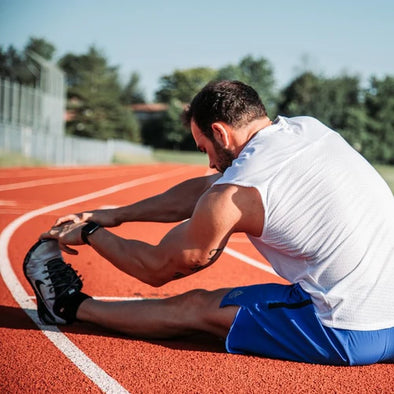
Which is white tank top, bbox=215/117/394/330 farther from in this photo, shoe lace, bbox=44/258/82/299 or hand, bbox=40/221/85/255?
shoe lace, bbox=44/258/82/299

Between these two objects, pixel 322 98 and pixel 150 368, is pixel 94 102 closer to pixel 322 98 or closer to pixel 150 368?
pixel 322 98

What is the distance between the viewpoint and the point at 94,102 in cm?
Result: 8269

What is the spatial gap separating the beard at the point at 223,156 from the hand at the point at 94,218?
3.37 ft

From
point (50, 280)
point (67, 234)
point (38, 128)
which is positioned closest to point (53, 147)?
point (38, 128)

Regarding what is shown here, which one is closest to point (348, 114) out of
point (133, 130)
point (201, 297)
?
point (133, 130)

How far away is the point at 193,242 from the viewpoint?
3020 millimetres

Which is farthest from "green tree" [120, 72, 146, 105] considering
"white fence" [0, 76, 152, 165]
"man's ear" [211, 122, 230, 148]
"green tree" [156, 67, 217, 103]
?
"man's ear" [211, 122, 230, 148]

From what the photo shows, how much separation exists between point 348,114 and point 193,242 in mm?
76756

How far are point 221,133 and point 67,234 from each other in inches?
50.9

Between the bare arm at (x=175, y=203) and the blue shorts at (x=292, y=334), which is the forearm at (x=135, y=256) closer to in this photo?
the blue shorts at (x=292, y=334)

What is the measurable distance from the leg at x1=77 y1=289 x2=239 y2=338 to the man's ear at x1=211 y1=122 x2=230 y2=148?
0.93 m

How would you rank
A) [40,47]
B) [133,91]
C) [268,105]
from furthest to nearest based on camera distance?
[133,91] → [40,47] → [268,105]

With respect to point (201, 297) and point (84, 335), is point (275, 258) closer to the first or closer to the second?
point (201, 297)

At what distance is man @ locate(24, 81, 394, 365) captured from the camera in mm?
2900
